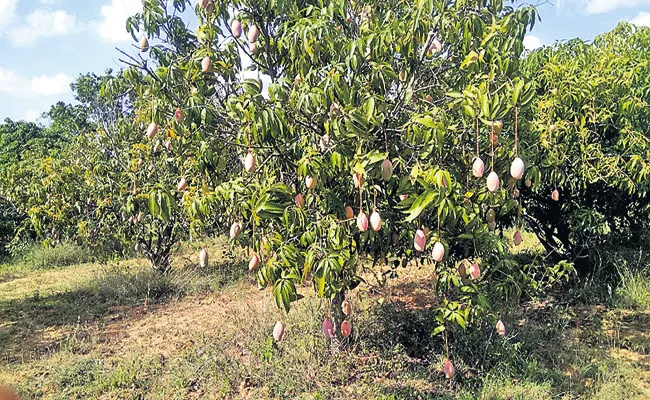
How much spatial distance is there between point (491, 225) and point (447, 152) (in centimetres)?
47

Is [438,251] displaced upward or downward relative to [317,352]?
upward

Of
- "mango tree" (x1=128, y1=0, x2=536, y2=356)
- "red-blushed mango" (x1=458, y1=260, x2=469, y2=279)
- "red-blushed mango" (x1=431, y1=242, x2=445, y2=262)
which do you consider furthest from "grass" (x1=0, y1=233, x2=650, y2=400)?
"red-blushed mango" (x1=431, y1=242, x2=445, y2=262)

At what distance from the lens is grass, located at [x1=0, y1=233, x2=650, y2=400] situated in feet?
10.6

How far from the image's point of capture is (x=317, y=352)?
11.4 ft

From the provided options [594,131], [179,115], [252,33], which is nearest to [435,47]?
[252,33]

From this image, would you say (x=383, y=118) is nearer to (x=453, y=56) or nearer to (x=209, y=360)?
(x=453, y=56)

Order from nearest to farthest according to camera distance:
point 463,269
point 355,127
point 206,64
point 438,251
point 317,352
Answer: point 355,127
point 438,251
point 206,64
point 463,269
point 317,352

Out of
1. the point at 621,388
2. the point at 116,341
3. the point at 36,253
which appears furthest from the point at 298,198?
the point at 36,253

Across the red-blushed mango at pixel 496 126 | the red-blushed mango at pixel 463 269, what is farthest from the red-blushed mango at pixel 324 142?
the red-blushed mango at pixel 463 269

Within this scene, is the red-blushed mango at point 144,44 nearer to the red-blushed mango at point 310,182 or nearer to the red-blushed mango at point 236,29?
the red-blushed mango at point 236,29

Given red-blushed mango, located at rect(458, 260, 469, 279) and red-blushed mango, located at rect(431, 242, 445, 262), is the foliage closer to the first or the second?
red-blushed mango, located at rect(458, 260, 469, 279)

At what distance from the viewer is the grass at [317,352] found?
10.6 ft

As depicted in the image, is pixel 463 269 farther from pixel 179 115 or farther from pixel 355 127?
pixel 179 115

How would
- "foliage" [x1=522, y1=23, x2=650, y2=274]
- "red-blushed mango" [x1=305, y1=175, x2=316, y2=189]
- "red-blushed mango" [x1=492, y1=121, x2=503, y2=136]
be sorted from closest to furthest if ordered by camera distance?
"red-blushed mango" [x1=492, y1=121, x2=503, y2=136] < "red-blushed mango" [x1=305, y1=175, x2=316, y2=189] < "foliage" [x1=522, y1=23, x2=650, y2=274]
